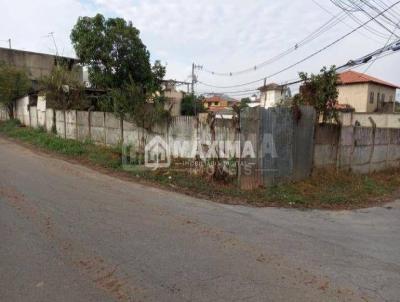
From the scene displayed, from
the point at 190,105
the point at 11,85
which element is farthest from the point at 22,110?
the point at 190,105

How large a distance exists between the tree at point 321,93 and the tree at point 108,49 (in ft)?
47.3

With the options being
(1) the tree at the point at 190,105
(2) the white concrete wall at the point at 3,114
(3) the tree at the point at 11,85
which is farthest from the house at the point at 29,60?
(1) the tree at the point at 190,105

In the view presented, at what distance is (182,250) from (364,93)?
36.1m

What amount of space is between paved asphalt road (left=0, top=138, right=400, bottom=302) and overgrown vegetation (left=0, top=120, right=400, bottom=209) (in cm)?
63

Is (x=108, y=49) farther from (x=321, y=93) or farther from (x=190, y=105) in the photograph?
(x=321, y=93)

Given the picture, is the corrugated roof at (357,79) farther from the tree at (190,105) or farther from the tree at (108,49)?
the tree at (108,49)

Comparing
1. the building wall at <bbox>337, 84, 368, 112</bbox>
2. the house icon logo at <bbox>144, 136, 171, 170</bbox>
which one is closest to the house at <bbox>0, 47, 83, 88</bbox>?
the house icon logo at <bbox>144, 136, 171, 170</bbox>

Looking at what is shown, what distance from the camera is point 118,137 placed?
13125 millimetres

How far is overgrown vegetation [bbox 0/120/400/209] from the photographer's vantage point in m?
8.31

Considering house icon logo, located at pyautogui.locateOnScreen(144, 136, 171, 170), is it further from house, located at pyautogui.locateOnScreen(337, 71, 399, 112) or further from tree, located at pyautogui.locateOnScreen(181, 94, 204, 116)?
house, located at pyautogui.locateOnScreen(337, 71, 399, 112)

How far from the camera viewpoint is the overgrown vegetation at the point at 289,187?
27.3 feet

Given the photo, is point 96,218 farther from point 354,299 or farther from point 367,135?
point 367,135

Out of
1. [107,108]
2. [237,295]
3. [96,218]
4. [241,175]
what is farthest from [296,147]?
[107,108]

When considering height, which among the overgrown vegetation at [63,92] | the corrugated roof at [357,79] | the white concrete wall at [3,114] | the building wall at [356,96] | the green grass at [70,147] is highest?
the corrugated roof at [357,79]
